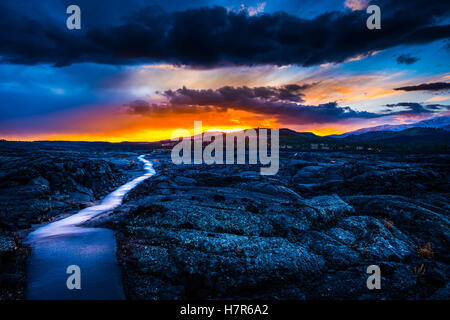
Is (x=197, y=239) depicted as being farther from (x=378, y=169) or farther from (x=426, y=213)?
(x=378, y=169)

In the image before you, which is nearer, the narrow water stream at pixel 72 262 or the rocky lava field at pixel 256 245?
the narrow water stream at pixel 72 262

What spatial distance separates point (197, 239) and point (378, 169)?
131 ft

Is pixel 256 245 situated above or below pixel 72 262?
above

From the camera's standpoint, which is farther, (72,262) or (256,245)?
(256,245)

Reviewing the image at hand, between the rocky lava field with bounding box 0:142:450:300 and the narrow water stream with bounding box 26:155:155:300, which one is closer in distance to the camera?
the narrow water stream with bounding box 26:155:155:300

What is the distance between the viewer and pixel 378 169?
38.6m

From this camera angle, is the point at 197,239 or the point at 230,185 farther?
the point at 230,185
